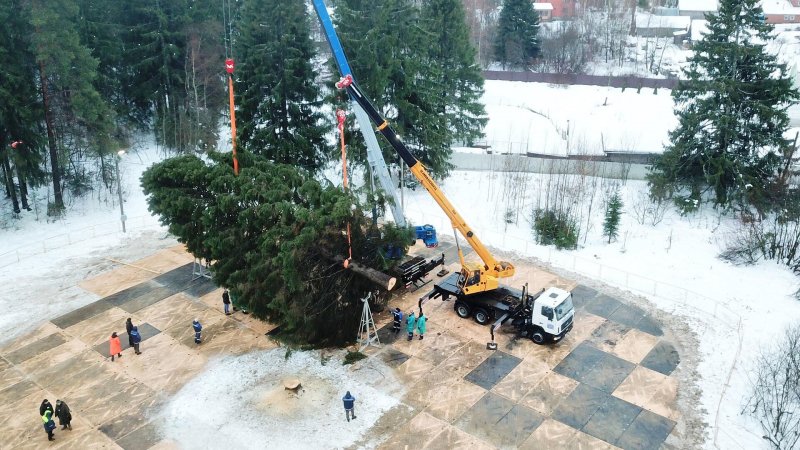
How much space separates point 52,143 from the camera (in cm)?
3381

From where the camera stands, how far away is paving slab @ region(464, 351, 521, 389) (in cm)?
2033

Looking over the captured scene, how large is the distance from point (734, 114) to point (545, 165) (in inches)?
450

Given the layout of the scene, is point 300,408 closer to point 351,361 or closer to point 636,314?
point 351,361

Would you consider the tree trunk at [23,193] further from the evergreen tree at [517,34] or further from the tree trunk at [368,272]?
the evergreen tree at [517,34]

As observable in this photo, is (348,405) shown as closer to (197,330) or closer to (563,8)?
(197,330)

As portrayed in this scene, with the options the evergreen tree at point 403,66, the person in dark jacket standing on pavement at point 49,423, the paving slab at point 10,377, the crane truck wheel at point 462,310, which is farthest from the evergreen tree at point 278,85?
the person in dark jacket standing on pavement at point 49,423

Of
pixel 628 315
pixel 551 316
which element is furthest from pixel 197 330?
pixel 628 315

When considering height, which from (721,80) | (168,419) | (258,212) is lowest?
(168,419)

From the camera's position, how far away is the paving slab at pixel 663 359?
21062 mm

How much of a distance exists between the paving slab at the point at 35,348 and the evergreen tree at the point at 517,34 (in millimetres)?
53671

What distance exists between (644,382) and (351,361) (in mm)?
9512

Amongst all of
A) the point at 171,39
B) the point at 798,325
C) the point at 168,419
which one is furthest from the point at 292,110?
the point at 798,325

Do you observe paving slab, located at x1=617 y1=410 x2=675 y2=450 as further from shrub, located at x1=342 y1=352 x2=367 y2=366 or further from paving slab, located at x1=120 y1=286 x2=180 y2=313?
paving slab, located at x1=120 y1=286 x2=180 y2=313

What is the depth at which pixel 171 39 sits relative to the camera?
41.4m
